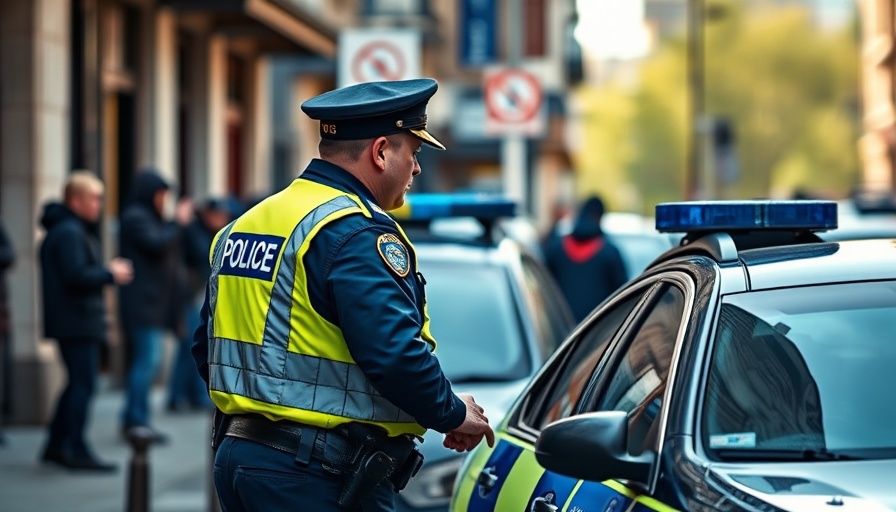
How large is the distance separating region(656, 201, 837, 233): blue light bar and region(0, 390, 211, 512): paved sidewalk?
5519 millimetres

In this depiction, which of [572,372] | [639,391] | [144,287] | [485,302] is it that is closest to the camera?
[639,391]

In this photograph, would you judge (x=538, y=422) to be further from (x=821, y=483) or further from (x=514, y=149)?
(x=514, y=149)

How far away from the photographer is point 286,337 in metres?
3.90

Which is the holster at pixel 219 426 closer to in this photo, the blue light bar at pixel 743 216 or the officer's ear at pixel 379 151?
the officer's ear at pixel 379 151

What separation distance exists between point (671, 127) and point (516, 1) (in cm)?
6727

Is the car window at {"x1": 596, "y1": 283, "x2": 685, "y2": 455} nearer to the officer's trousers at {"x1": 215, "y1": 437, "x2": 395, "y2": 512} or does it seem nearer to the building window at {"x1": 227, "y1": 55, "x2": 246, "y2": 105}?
the officer's trousers at {"x1": 215, "y1": 437, "x2": 395, "y2": 512}

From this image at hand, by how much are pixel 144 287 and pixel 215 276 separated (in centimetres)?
840

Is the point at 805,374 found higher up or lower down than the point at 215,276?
lower down

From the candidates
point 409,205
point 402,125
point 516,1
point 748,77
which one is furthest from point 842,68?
point 402,125

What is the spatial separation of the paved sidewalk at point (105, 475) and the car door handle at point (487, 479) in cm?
474

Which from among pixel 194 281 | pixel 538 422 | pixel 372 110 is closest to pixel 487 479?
pixel 538 422

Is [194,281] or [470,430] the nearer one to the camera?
[470,430]

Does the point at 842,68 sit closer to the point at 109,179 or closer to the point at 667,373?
the point at 109,179

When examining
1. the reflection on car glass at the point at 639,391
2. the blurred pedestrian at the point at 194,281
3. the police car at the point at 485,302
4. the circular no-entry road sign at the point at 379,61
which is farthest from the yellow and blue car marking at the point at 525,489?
the blurred pedestrian at the point at 194,281
